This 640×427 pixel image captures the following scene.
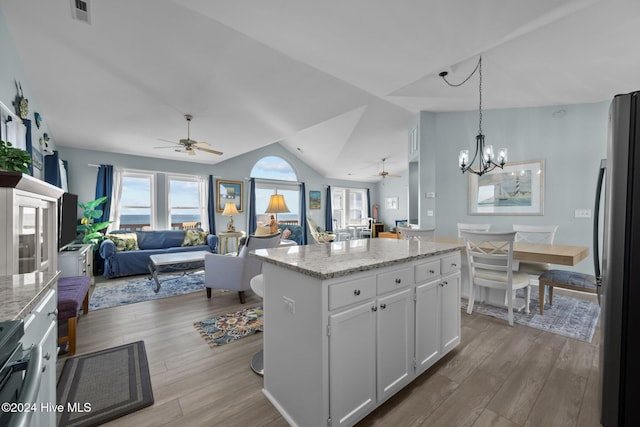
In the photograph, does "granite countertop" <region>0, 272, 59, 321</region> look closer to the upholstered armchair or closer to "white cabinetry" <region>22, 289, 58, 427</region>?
"white cabinetry" <region>22, 289, 58, 427</region>

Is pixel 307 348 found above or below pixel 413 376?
above

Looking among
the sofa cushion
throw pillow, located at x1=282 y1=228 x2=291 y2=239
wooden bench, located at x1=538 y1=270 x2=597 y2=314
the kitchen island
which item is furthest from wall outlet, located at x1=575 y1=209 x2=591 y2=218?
the sofa cushion

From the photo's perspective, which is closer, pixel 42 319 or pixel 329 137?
pixel 42 319

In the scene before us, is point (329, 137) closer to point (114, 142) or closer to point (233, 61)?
point (233, 61)

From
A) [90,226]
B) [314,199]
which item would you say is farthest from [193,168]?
[314,199]

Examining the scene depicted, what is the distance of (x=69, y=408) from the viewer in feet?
5.26

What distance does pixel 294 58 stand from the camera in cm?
321

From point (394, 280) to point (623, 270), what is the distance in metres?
1.06

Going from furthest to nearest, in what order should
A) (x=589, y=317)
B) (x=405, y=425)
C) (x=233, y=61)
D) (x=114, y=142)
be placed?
(x=114, y=142) → (x=233, y=61) → (x=589, y=317) → (x=405, y=425)

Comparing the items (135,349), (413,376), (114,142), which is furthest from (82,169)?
(413,376)

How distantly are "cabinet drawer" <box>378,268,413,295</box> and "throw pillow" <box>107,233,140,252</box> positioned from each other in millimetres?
5536

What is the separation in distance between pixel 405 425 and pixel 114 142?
20.9ft

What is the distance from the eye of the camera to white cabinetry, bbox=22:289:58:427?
0.83 meters

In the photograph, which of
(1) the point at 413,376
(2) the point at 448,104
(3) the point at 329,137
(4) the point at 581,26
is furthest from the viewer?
(3) the point at 329,137
